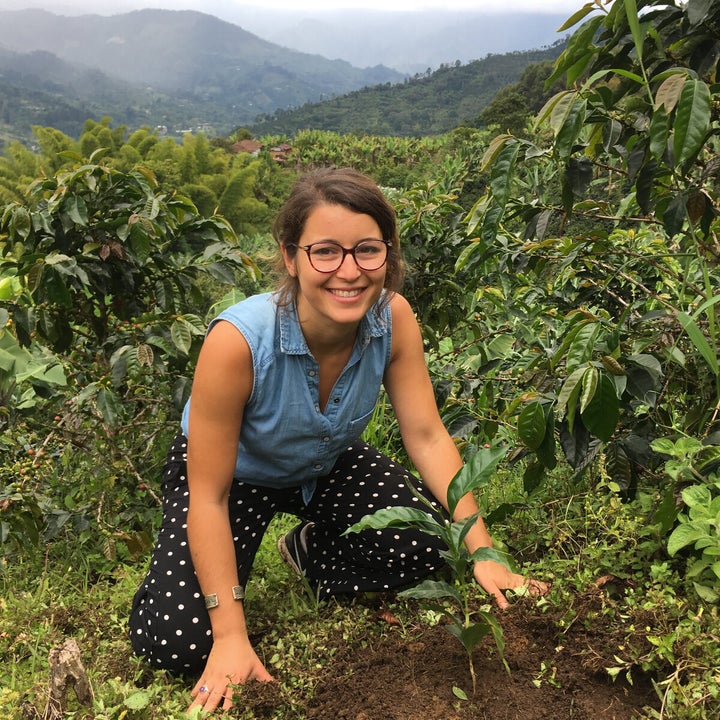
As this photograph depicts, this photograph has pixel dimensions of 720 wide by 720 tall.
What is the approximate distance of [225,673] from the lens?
4.59ft

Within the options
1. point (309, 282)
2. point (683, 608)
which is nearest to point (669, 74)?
point (309, 282)

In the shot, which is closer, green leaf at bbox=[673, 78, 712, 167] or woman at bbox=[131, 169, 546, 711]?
green leaf at bbox=[673, 78, 712, 167]

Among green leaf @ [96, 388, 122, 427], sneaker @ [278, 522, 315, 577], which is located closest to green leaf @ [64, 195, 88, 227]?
green leaf @ [96, 388, 122, 427]

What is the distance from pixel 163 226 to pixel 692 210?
61.5 inches

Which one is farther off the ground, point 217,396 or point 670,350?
point 670,350

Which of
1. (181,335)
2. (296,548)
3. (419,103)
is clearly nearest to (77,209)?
(181,335)

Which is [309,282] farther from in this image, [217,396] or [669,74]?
[669,74]

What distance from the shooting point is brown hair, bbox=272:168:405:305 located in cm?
141

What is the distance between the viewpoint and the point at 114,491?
242cm

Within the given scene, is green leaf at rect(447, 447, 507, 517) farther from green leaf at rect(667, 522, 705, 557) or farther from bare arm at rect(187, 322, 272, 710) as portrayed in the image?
bare arm at rect(187, 322, 272, 710)

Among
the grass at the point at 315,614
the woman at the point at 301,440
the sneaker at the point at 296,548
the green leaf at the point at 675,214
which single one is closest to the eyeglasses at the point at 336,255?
the woman at the point at 301,440

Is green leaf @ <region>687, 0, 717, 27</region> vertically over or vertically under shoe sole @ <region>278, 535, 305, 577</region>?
over

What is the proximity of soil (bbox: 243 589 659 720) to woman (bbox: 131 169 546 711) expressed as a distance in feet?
0.49

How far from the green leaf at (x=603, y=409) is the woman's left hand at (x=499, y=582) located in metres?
0.52
